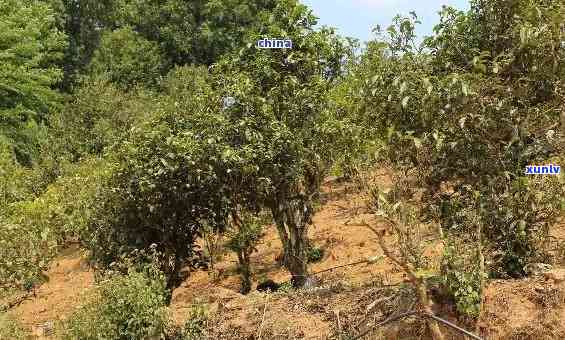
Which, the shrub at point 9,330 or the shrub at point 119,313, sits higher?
the shrub at point 119,313

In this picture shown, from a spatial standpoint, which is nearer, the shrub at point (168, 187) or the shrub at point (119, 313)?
the shrub at point (119, 313)

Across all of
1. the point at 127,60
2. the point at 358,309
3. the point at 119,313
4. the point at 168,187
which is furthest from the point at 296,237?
the point at 127,60

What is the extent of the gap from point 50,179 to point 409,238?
15.7 meters

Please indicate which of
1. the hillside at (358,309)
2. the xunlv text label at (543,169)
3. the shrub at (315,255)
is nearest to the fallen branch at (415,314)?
the hillside at (358,309)

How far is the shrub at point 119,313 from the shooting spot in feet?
23.5

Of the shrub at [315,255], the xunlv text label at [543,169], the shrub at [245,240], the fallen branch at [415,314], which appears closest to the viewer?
the fallen branch at [415,314]

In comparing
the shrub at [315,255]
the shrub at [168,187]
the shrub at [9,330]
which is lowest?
the shrub at [315,255]

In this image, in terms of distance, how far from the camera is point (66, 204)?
13.9 m

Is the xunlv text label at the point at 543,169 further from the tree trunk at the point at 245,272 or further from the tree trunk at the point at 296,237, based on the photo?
the tree trunk at the point at 245,272

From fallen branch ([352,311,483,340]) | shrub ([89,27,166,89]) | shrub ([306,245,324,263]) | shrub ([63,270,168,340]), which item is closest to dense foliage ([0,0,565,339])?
shrub ([63,270,168,340])

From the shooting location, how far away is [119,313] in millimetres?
7238

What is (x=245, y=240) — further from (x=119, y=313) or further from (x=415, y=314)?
(x=415, y=314)

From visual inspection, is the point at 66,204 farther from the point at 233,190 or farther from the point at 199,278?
the point at 233,190

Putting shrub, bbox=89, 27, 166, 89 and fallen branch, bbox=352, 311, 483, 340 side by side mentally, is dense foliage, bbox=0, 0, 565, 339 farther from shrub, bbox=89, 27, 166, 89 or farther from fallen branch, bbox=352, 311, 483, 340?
shrub, bbox=89, 27, 166, 89
